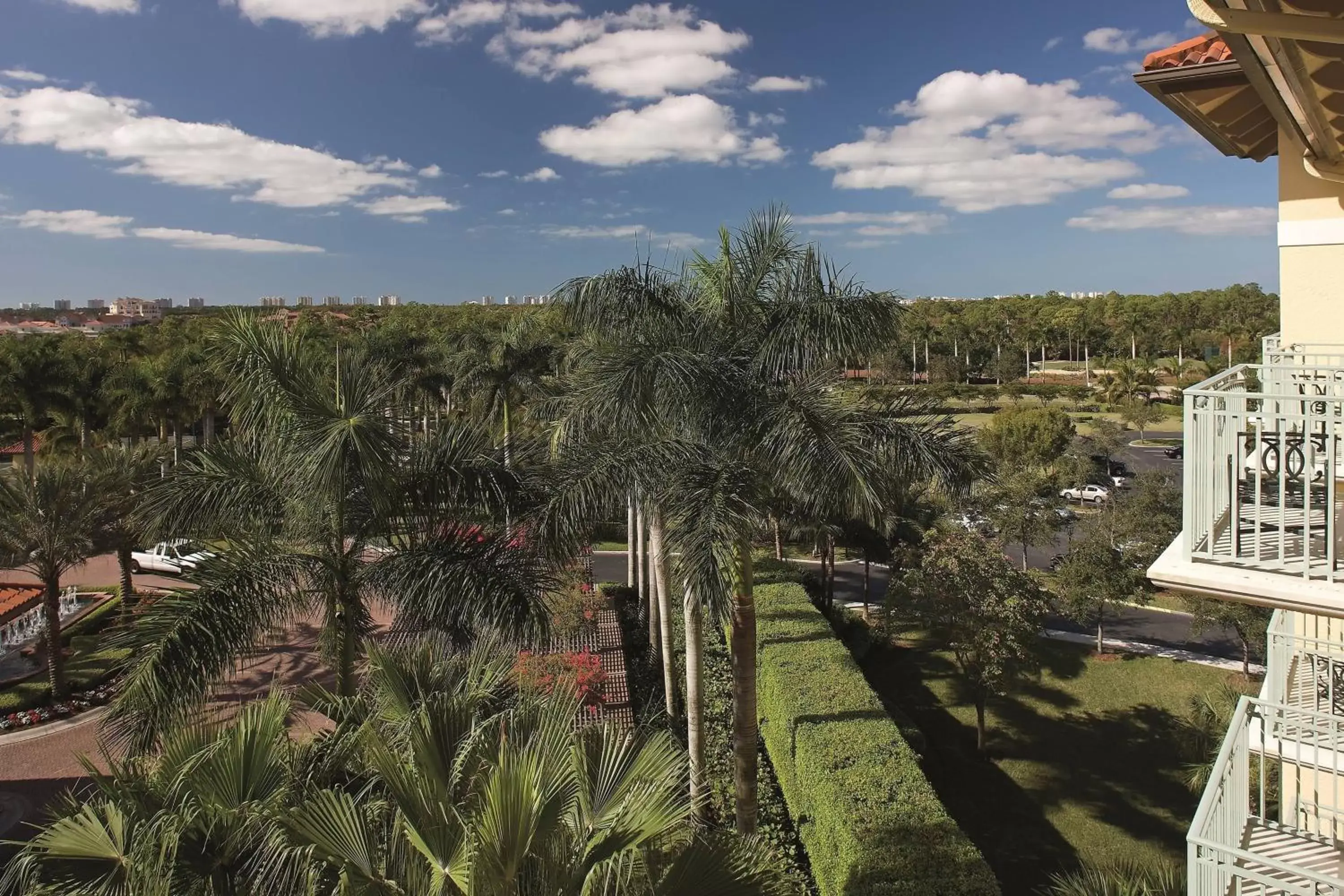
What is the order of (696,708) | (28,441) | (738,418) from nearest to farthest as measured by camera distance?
(738,418) → (696,708) → (28,441)

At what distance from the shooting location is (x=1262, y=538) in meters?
4.10

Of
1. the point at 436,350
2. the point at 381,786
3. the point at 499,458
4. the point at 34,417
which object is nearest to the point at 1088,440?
the point at 436,350

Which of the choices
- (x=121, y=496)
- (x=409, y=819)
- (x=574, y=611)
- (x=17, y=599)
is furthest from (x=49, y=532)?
(x=409, y=819)

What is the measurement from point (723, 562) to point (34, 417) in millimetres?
38509

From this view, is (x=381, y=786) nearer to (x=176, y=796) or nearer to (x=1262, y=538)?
(x=176, y=796)

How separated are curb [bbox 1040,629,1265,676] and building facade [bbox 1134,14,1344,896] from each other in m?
13.4

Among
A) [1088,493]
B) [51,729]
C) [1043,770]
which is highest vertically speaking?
[1088,493]

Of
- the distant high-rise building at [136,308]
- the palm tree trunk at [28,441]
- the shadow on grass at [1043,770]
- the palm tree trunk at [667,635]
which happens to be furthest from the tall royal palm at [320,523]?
the distant high-rise building at [136,308]

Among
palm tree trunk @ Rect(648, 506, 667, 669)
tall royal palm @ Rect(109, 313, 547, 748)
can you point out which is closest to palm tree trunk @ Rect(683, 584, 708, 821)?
tall royal palm @ Rect(109, 313, 547, 748)

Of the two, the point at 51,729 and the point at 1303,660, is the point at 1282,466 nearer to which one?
the point at 1303,660

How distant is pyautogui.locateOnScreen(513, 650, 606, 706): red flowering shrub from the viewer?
1246 centimetres

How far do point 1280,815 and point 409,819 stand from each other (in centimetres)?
598

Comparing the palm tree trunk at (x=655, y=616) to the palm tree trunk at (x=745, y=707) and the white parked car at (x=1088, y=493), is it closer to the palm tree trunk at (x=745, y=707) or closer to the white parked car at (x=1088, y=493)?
the palm tree trunk at (x=745, y=707)

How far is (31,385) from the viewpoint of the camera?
33594 mm
